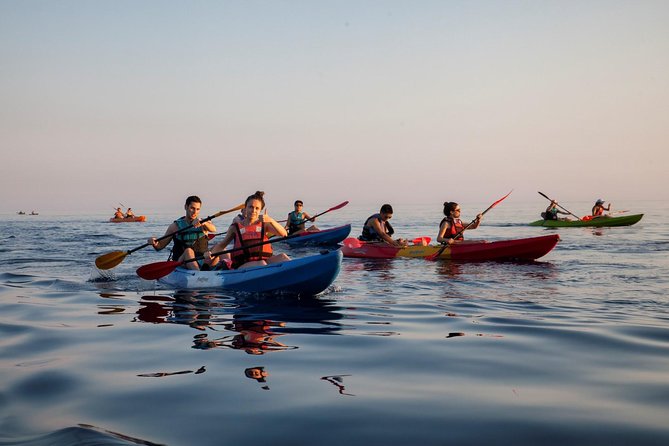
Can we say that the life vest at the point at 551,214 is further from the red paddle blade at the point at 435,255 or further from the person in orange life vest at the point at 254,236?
the person in orange life vest at the point at 254,236

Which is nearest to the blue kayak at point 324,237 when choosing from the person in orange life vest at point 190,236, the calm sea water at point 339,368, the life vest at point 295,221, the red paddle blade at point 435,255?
the life vest at point 295,221

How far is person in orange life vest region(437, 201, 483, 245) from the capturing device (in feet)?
46.4

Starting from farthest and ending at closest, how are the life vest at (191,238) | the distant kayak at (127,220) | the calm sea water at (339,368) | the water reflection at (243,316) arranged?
1. the distant kayak at (127,220)
2. the life vest at (191,238)
3. the water reflection at (243,316)
4. the calm sea water at (339,368)

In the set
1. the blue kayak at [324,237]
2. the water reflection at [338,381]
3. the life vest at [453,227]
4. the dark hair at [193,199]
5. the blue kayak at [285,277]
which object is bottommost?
the water reflection at [338,381]

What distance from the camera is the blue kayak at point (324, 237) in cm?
2112

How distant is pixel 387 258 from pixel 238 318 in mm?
9313

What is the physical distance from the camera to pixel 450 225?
14.6 meters

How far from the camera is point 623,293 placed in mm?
8883

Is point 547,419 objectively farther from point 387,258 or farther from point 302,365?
point 387,258

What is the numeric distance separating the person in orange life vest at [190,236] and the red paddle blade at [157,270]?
29cm

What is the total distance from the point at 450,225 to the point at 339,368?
35.3ft

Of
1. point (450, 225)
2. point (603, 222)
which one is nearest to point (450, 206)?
point (450, 225)

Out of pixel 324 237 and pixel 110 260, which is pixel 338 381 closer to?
pixel 110 260

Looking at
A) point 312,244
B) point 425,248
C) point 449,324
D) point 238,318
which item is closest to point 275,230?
point 238,318
